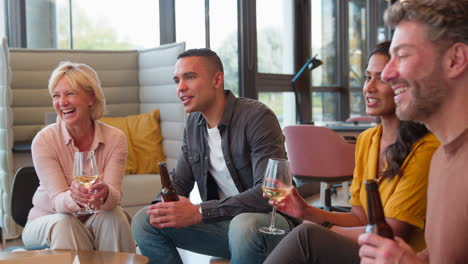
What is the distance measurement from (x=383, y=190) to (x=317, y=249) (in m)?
0.27

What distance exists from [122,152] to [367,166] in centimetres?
115

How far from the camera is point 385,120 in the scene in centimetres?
173

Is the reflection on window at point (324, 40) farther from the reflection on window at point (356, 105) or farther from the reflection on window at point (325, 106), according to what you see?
the reflection on window at point (356, 105)

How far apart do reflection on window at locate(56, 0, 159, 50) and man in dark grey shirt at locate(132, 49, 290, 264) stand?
2.08 meters

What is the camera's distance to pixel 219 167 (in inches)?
90.7

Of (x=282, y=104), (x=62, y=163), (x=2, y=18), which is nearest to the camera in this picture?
(x=62, y=163)

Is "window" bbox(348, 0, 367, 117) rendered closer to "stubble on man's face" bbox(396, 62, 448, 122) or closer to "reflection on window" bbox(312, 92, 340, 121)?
"reflection on window" bbox(312, 92, 340, 121)

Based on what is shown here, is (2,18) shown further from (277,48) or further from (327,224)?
(327,224)

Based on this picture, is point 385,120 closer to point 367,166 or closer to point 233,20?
point 367,166

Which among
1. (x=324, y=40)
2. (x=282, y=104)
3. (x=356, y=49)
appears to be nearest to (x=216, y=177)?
(x=282, y=104)

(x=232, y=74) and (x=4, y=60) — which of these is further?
(x=232, y=74)

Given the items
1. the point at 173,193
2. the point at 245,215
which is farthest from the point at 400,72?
the point at 173,193

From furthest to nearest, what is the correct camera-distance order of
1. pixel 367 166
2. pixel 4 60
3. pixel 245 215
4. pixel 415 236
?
pixel 4 60 < pixel 245 215 < pixel 367 166 < pixel 415 236

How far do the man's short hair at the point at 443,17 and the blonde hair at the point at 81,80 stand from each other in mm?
1575
